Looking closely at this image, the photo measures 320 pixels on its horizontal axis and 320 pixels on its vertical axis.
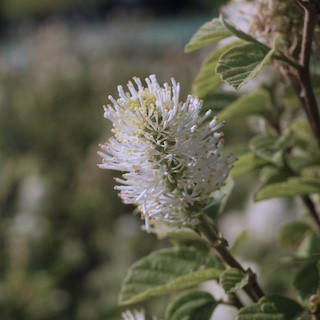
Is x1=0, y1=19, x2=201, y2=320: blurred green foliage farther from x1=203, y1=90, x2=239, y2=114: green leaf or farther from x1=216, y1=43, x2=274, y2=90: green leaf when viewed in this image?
x1=216, y1=43, x2=274, y2=90: green leaf

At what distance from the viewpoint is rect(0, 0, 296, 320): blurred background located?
2184 mm

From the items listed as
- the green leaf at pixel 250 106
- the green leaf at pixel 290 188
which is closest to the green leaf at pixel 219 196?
the green leaf at pixel 290 188

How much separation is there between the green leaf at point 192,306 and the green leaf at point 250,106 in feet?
0.78

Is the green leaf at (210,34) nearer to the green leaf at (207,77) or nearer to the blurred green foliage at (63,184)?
the green leaf at (207,77)

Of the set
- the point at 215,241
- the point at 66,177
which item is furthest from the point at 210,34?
the point at 66,177

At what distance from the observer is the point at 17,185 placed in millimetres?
2549

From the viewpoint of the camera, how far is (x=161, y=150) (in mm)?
627

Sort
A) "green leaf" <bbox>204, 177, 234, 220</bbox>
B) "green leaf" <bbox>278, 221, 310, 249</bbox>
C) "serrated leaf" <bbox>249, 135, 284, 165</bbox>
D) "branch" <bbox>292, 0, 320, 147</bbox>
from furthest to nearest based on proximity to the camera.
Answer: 1. "green leaf" <bbox>278, 221, 310, 249</bbox>
2. "serrated leaf" <bbox>249, 135, 284, 165</bbox>
3. "green leaf" <bbox>204, 177, 234, 220</bbox>
4. "branch" <bbox>292, 0, 320, 147</bbox>

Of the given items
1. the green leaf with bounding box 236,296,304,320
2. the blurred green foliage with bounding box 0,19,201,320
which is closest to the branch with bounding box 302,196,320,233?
the green leaf with bounding box 236,296,304,320

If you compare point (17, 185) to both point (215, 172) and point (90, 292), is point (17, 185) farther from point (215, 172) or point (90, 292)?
point (215, 172)

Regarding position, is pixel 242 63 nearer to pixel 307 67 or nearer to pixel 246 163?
pixel 307 67

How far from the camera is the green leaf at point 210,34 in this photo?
682 millimetres

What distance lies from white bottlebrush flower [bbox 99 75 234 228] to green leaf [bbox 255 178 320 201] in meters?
0.17

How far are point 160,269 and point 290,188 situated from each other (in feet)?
0.53
